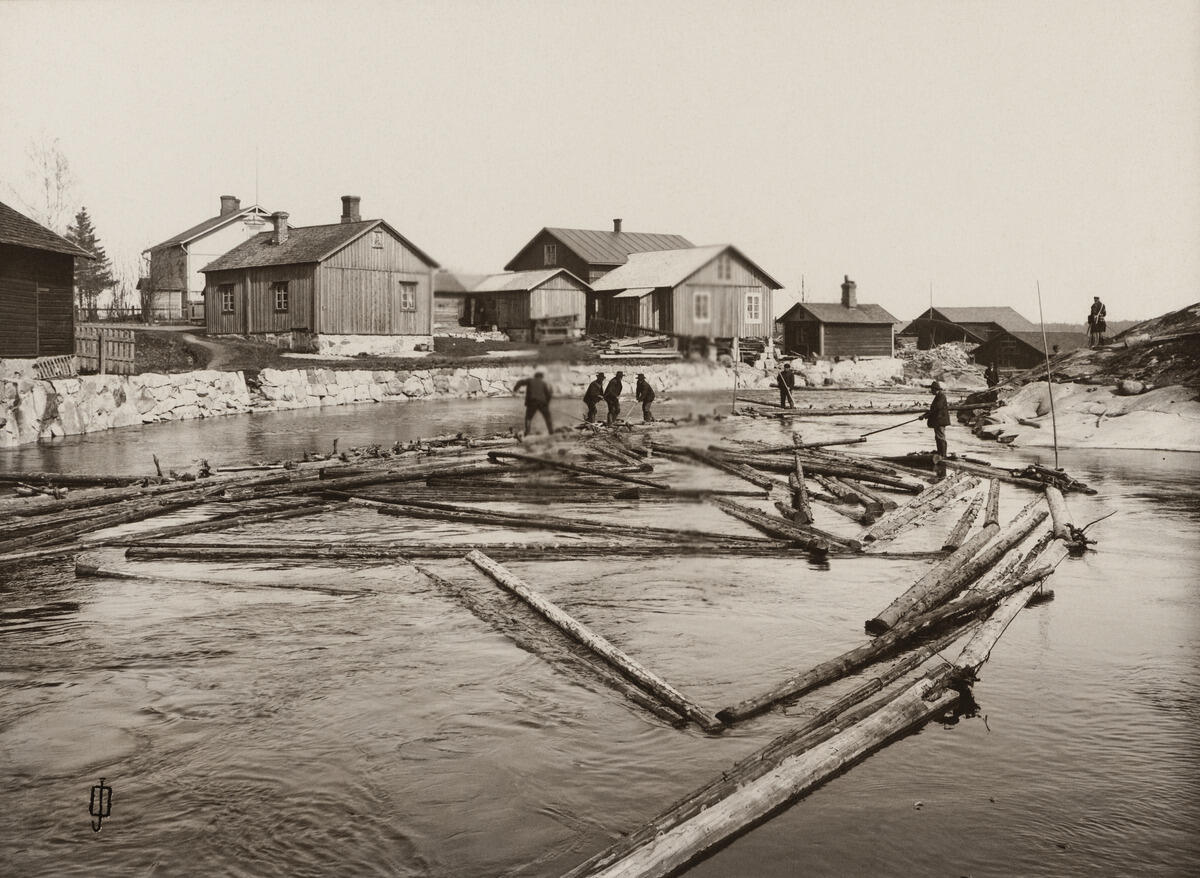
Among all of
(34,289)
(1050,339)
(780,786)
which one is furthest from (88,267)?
(780,786)

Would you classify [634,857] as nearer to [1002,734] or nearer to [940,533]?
[1002,734]

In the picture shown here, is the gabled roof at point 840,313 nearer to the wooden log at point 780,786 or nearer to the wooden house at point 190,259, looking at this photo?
the wooden house at point 190,259

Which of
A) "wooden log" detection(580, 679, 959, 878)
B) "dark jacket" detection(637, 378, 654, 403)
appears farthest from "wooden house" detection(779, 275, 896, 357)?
"wooden log" detection(580, 679, 959, 878)

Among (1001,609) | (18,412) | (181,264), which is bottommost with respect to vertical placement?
(1001,609)

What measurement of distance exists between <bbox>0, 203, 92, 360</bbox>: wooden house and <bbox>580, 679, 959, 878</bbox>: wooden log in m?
34.3

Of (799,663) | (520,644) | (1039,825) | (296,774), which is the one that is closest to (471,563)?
(520,644)

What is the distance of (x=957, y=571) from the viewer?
12.9 m

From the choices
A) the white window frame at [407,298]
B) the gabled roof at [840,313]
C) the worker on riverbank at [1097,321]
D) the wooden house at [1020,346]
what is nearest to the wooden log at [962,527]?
the worker on riverbank at [1097,321]

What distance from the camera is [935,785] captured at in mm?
7668

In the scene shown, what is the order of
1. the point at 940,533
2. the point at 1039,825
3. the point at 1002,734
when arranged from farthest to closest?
the point at 940,533
the point at 1002,734
the point at 1039,825

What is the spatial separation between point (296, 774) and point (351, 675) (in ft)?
7.20

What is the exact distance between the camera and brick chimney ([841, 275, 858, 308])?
241 feet

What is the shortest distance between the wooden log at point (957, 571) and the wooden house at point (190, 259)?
65567 millimetres

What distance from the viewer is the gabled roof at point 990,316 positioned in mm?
89875
